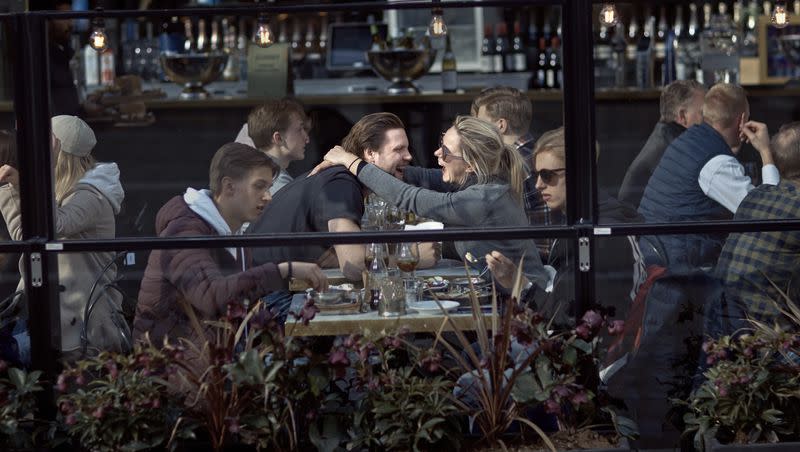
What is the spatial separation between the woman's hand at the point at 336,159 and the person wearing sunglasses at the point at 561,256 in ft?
2.08

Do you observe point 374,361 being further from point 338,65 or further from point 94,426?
point 338,65

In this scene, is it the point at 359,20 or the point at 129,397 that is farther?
the point at 359,20

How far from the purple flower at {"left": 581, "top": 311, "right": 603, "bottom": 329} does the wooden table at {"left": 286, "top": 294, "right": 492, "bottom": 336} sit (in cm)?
29

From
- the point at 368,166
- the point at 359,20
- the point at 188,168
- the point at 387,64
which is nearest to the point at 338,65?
the point at 359,20

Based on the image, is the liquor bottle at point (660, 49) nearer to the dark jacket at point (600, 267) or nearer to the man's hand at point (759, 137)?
the man's hand at point (759, 137)

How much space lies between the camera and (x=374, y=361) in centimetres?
389

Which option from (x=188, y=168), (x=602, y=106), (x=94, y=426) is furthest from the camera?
(x=602, y=106)

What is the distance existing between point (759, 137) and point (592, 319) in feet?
3.81

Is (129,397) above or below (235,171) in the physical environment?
below

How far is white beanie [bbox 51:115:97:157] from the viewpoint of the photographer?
13.5 ft

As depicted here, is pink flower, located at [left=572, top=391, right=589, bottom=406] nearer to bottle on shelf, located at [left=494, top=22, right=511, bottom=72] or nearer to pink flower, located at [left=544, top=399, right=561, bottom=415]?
pink flower, located at [left=544, top=399, right=561, bottom=415]

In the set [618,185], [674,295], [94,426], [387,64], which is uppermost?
[387,64]

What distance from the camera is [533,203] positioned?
4.12 meters

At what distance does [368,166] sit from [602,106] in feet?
13.1
